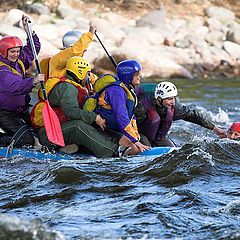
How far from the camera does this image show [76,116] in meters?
8.58

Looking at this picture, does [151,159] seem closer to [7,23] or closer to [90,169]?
[90,169]

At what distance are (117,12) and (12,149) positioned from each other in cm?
1811

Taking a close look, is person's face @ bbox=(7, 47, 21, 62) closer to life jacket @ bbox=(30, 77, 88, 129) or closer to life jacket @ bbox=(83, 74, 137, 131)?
life jacket @ bbox=(30, 77, 88, 129)

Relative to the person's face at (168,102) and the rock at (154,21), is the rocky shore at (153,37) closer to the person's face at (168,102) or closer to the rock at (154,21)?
the rock at (154,21)

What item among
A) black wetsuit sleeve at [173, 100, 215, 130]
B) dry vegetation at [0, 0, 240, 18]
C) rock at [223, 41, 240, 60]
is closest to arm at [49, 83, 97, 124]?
black wetsuit sleeve at [173, 100, 215, 130]

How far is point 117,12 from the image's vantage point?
86.3ft

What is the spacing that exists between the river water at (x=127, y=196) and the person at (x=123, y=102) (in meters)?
0.31

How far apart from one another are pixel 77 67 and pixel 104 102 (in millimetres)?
512

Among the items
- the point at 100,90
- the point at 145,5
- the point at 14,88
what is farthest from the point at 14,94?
the point at 145,5

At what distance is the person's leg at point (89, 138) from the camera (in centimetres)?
859

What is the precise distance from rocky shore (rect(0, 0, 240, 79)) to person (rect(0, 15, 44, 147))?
33.6ft

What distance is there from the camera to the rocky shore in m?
20.5

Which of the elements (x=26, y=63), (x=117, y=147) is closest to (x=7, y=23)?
(x=26, y=63)

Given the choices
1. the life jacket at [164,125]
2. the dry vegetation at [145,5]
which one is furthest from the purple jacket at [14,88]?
the dry vegetation at [145,5]
